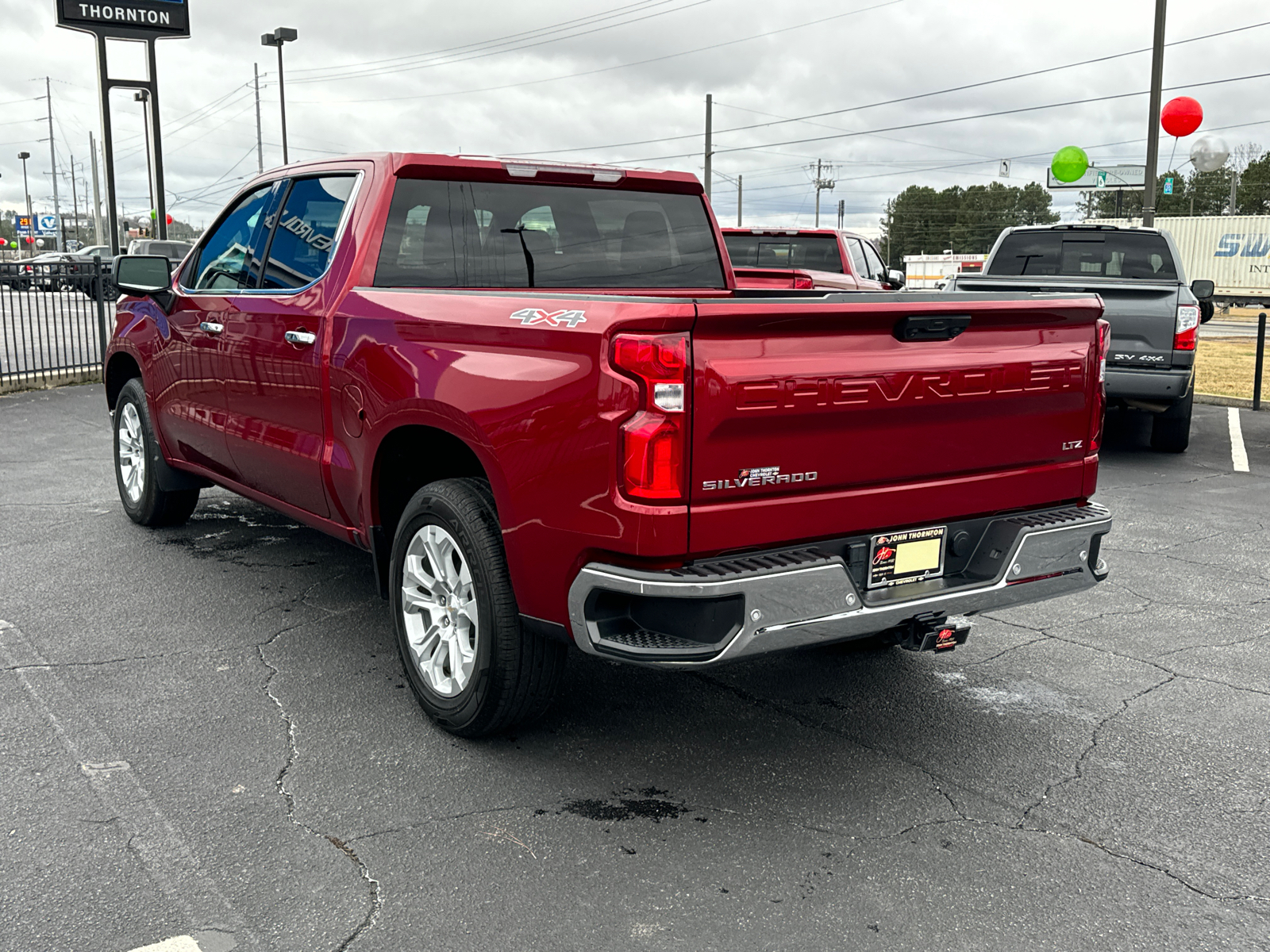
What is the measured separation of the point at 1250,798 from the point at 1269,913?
2.35 feet

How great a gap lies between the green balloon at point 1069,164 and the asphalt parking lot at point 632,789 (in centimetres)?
2228

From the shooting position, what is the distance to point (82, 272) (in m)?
15.2

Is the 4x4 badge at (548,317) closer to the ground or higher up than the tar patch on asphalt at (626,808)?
higher up

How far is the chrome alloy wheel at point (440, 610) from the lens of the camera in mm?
3682

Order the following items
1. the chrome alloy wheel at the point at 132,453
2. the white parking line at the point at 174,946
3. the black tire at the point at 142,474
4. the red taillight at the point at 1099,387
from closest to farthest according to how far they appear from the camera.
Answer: the white parking line at the point at 174,946 → the red taillight at the point at 1099,387 → the black tire at the point at 142,474 → the chrome alloy wheel at the point at 132,453

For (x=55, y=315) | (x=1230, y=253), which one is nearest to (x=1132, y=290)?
(x=55, y=315)

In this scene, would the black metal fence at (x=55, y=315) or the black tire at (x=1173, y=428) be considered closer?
the black tire at (x=1173, y=428)

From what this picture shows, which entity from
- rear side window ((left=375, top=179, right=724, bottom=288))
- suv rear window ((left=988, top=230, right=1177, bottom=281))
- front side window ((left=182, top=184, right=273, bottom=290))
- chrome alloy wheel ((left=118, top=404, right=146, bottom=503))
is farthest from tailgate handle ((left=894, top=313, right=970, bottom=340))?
suv rear window ((left=988, top=230, right=1177, bottom=281))

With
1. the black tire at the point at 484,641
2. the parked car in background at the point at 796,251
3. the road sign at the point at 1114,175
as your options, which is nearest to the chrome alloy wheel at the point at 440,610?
the black tire at the point at 484,641

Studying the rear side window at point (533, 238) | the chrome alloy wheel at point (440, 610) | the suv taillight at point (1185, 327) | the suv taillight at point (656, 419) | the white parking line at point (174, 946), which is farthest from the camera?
the suv taillight at point (1185, 327)

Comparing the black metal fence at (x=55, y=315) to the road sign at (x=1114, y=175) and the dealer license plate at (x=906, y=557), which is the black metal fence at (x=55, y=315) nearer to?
the dealer license plate at (x=906, y=557)

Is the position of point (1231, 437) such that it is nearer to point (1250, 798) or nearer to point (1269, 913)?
point (1250, 798)

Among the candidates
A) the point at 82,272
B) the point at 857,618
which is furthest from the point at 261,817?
the point at 82,272

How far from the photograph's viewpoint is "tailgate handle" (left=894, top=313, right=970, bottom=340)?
329 cm
